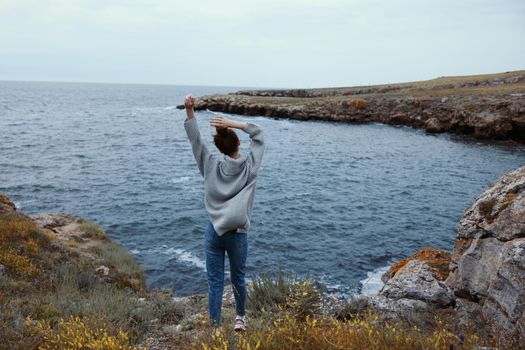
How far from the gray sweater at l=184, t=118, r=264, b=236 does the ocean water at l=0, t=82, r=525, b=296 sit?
8.11m

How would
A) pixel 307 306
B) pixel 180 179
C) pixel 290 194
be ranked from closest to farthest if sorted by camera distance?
pixel 307 306, pixel 290 194, pixel 180 179

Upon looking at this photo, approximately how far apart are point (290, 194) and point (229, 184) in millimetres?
18205

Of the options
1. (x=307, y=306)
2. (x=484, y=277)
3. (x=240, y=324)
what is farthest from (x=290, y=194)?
(x=240, y=324)

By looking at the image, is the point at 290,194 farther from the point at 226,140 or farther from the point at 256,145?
the point at 226,140

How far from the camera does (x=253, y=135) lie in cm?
479

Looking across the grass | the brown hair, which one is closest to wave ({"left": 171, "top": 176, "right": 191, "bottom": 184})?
the grass

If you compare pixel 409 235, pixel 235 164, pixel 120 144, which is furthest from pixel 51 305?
→ pixel 120 144

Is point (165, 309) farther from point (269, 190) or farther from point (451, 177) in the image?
point (451, 177)

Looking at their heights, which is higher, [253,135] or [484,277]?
[253,135]

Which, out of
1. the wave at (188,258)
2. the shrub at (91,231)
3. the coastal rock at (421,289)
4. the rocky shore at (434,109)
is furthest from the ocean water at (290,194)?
the coastal rock at (421,289)

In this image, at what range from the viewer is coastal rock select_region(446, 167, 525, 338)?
5023 mm

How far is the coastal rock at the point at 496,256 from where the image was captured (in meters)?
5.02

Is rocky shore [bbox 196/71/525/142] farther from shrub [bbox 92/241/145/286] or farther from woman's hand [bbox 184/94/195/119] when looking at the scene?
woman's hand [bbox 184/94/195/119]

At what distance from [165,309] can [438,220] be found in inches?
608
